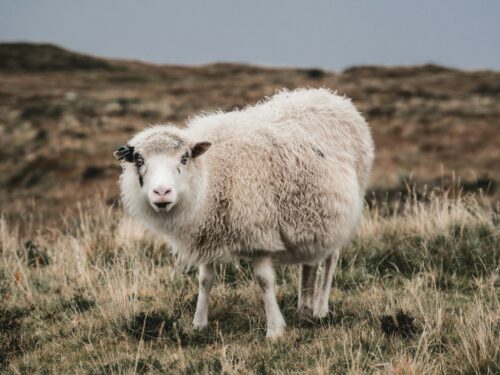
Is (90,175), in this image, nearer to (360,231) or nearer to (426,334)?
(360,231)

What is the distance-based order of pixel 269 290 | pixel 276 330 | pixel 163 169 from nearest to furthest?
pixel 163 169
pixel 276 330
pixel 269 290

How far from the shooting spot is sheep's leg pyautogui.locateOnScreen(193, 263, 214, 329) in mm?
4727

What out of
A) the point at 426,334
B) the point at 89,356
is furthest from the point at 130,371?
the point at 426,334

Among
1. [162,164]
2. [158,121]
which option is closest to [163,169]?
[162,164]

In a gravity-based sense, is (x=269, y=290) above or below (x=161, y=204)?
below

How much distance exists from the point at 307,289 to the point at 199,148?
187 centimetres

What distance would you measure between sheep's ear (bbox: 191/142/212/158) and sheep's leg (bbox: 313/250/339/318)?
1860 millimetres

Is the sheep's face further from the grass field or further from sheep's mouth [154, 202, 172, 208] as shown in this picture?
the grass field

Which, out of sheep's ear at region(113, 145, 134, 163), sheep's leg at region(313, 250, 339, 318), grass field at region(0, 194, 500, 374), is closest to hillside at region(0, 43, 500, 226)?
grass field at region(0, 194, 500, 374)

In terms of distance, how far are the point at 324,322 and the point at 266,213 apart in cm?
111

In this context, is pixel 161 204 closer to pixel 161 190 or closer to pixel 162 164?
pixel 161 190

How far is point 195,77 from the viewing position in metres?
66.6

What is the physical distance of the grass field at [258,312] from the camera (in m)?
3.68

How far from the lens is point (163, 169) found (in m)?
4.04
